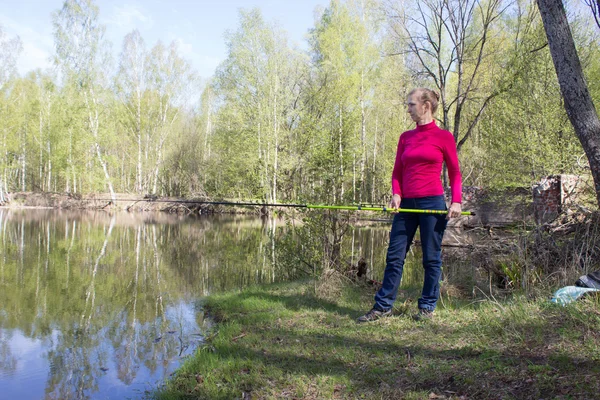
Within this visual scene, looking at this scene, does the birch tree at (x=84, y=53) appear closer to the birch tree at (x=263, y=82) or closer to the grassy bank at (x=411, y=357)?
the birch tree at (x=263, y=82)

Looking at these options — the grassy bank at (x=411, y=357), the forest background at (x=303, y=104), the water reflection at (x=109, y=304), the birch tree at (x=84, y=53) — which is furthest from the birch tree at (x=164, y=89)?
the grassy bank at (x=411, y=357)

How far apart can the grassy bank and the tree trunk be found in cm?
162

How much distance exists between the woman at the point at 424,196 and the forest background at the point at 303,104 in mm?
2970

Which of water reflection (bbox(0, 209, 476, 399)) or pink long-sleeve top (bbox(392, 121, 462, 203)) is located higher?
pink long-sleeve top (bbox(392, 121, 462, 203))

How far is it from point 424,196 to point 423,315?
1.03m

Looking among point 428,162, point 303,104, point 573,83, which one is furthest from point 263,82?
point 428,162

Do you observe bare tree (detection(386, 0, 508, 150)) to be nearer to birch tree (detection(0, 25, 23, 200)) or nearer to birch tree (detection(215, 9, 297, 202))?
birch tree (detection(215, 9, 297, 202))

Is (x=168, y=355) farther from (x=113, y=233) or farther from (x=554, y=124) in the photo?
(x=113, y=233)

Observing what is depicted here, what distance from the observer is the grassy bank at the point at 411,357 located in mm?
2455

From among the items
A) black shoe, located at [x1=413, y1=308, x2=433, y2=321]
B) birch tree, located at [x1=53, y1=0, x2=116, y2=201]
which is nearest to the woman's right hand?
black shoe, located at [x1=413, y1=308, x2=433, y2=321]

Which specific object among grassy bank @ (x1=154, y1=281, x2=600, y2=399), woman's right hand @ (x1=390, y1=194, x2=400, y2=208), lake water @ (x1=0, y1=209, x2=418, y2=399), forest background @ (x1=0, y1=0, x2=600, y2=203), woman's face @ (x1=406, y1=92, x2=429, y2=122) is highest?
forest background @ (x1=0, y1=0, x2=600, y2=203)

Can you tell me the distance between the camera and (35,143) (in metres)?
36.7

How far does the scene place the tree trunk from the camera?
422 centimetres

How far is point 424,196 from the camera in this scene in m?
3.74
